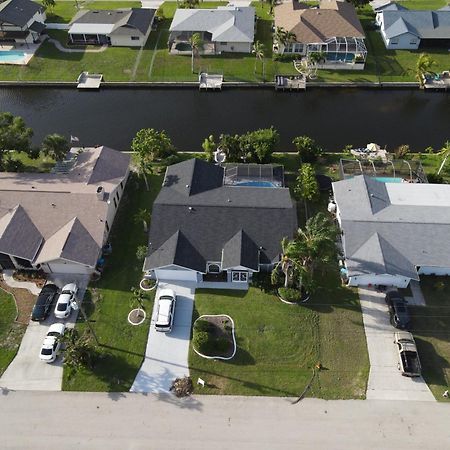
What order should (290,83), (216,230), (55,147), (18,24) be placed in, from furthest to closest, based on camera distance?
(18,24) < (290,83) < (55,147) < (216,230)

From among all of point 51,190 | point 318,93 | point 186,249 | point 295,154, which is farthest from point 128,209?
point 318,93

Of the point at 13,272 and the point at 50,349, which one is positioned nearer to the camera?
the point at 50,349

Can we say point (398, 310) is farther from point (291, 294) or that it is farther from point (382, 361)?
point (291, 294)

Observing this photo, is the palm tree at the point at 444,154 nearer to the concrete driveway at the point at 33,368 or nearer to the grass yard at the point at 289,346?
the grass yard at the point at 289,346

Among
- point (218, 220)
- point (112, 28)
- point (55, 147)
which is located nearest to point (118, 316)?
point (218, 220)

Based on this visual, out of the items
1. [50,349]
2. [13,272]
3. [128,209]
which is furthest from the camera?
[128,209]

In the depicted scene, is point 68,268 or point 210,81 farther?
point 210,81

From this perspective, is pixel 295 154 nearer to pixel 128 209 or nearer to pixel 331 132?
pixel 331 132

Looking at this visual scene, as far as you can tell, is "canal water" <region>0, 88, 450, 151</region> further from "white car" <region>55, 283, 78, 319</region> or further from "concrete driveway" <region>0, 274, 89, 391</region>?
"concrete driveway" <region>0, 274, 89, 391</region>
